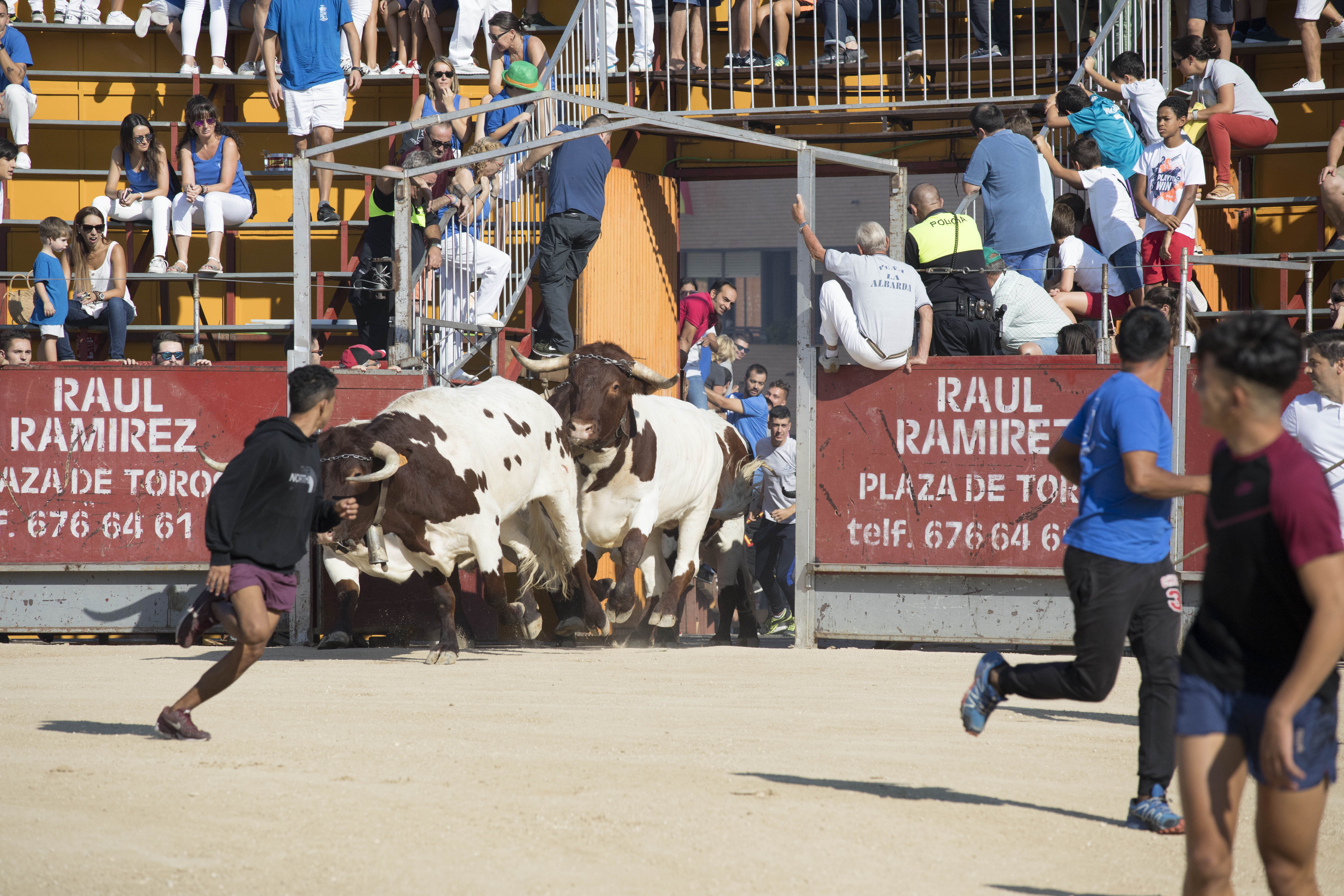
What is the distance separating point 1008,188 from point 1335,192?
10.4 feet

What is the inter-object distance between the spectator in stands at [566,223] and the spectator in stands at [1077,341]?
413 centimetres

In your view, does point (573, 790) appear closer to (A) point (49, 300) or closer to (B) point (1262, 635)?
(B) point (1262, 635)

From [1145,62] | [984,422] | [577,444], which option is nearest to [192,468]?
[577,444]

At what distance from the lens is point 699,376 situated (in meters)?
14.9

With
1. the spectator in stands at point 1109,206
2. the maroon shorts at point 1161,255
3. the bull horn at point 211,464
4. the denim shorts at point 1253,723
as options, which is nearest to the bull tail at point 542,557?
the bull horn at point 211,464

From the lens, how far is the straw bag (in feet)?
43.1

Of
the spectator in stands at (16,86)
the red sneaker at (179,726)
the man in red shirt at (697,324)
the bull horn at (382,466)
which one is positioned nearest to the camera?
the red sneaker at (179,726)

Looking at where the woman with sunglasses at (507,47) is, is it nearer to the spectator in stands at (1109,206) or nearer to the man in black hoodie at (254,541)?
the spectator in stands at (1109,206)

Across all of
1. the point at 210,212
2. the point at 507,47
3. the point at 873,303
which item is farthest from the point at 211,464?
the point at 507,47

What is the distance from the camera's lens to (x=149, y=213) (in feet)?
50.3

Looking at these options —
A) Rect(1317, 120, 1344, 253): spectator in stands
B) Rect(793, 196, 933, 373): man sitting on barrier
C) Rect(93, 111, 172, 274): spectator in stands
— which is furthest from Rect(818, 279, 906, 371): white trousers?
Rect(93, 111, 172, 274): spectator in stands

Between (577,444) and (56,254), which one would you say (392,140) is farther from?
(577,444)

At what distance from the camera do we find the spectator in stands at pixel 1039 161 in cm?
1223

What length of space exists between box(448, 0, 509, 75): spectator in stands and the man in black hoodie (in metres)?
10.8
